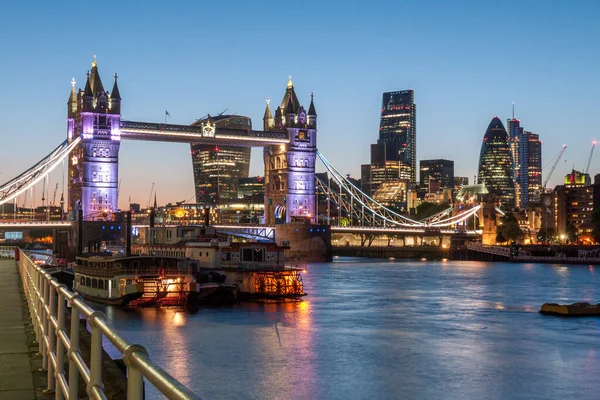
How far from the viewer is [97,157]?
8588 cm

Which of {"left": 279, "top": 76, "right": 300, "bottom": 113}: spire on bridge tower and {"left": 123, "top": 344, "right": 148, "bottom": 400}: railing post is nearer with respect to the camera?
{"left": 123, "top": 344, "right": 148, "bottom": 400}: railing post

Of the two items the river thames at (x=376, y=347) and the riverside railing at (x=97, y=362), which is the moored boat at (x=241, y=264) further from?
the riverside railing at (x=97, y=362)

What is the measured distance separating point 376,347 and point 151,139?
6337 centimetres

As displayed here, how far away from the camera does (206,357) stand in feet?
88.4

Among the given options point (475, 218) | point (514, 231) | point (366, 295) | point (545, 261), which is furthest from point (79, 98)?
point (475, 218)

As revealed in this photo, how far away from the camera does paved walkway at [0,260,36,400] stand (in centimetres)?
679

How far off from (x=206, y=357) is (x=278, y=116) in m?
74.9

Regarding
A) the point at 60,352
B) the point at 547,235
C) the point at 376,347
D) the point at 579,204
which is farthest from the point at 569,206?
the point at 60,352

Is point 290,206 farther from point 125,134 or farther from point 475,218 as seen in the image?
point 475,218

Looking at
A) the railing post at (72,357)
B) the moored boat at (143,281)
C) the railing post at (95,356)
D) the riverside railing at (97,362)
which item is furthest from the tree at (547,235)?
the railing post at (95,356)

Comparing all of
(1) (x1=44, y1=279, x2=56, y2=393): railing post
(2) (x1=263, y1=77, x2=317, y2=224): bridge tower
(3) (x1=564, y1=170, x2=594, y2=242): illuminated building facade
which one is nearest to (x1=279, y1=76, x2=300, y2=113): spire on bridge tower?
(2) (x1=263, y1=77, x2=317, y2=224): bridge tower

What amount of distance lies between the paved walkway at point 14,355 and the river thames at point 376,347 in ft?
28.2

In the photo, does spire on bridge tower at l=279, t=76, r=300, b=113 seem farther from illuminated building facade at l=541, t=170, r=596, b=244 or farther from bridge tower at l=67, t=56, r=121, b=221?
illuminated building facade at l=541, t=170, r=596, b=244

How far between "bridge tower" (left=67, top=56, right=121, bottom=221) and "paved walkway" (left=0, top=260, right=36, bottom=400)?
7215 cm
